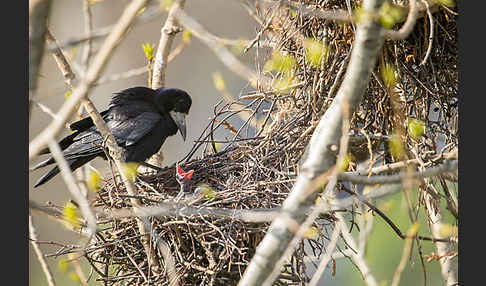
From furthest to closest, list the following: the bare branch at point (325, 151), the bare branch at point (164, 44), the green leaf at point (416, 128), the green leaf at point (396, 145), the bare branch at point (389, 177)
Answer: the bare branch at point (164, 44), the green leaf at point (416, 128), the green leaf at point (396, 145), the bare branch at point (325, 151), the bare branch at point (389, 177)

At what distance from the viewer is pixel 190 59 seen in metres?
9.33

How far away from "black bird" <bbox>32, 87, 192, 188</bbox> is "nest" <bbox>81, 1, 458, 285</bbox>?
60 cm

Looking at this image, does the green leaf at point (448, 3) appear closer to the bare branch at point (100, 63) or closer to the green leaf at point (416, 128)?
the green leaf at point (416, 128)

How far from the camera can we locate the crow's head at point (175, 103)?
4.55 meters

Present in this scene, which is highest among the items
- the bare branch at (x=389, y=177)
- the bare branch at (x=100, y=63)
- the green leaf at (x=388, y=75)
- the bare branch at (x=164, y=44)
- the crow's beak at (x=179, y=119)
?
the bare branch at (x=164, y=44)

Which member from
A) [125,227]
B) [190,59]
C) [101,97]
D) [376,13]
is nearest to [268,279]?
[376,13]

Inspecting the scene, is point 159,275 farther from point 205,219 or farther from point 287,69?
point 287,69

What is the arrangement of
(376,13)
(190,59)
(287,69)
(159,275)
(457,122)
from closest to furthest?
(376,13), (159,275), (457,122), (287,69), (190,59)

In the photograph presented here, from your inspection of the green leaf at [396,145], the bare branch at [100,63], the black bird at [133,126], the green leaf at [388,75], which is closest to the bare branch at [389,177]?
the green leaf at [396,145]

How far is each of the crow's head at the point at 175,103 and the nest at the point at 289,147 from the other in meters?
1.17

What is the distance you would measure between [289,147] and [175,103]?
1533mm

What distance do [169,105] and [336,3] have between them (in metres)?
1.87

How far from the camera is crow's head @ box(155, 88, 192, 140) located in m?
4.55


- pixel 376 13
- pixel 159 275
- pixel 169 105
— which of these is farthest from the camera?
pixel 169 105
